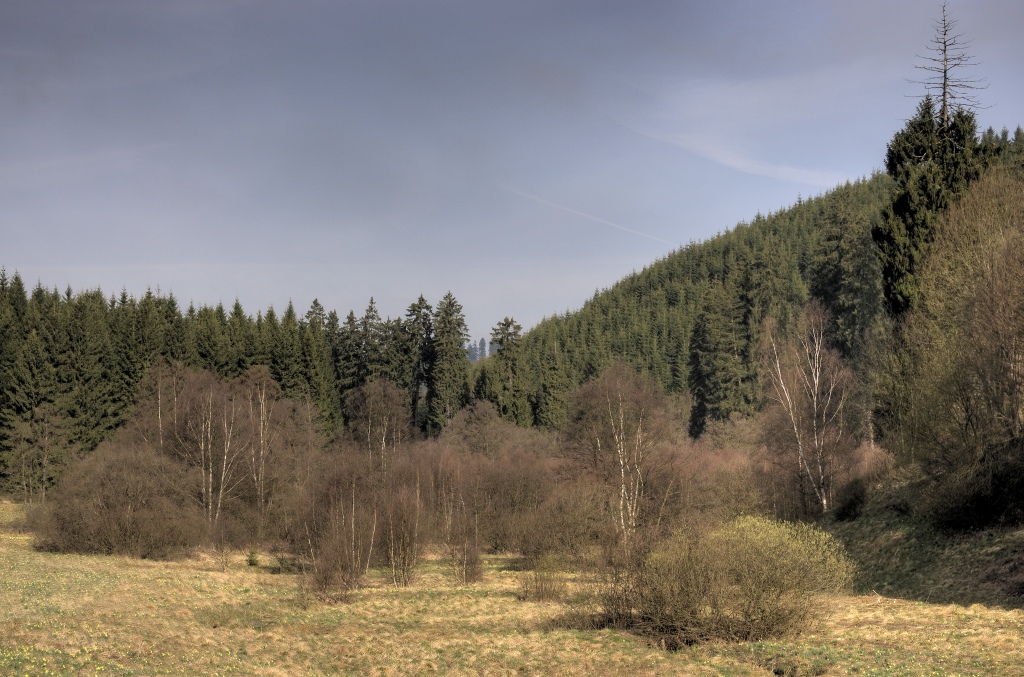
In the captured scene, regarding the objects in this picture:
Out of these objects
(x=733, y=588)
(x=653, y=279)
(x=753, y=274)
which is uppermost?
(x=653, y=279)

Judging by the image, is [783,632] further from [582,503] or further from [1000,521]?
[582,503]

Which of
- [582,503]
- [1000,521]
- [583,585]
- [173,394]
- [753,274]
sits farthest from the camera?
[753,274]

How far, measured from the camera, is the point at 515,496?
172ft

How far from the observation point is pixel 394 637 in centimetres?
2508

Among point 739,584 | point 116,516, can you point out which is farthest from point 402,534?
point 739,584

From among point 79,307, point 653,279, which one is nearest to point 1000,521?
point 79,307

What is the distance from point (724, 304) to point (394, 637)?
218 ft

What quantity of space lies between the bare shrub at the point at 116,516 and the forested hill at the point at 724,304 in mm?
45354

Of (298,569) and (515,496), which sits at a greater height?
(515,496)

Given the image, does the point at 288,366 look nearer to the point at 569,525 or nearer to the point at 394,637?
the point at 569,525

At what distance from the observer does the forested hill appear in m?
59.3

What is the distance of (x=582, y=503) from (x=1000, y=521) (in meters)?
17.5

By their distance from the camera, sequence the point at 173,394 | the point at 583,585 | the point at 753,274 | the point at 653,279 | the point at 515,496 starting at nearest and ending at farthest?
1. the point at 583,585
2. the point at 515,496
3. the point at 173,394
4. the point at 753,274
5. the point at 653,279

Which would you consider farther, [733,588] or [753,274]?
[753,274]
